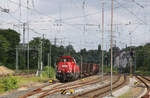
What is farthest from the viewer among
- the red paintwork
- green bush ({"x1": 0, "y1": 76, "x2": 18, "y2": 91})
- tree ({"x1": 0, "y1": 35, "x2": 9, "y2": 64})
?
tree ({"x1": 0, "y1": 35, "x2": 9, "y2": 64})

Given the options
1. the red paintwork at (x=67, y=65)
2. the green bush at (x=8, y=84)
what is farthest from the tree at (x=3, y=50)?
the green bush at (x=8, y=84)

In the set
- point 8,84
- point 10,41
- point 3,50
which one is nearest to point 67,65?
point 8,84

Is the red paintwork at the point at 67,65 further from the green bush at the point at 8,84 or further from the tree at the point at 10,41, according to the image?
the tree at the point at 10,41

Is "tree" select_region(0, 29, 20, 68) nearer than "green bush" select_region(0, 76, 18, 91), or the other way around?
"green bush" select_region(0, 76, 18, 91)

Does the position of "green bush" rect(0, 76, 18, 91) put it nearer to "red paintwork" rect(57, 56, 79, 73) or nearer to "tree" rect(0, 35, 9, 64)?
"red paintwork" rect(57, 56, 79, 73)

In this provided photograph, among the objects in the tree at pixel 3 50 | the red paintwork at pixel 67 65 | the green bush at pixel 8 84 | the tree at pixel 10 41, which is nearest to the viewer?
the green bush at pixel 8 84

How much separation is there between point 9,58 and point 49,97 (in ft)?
253

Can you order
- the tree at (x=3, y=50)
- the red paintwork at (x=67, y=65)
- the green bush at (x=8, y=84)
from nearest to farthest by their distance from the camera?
1. the green bush at (x=8, y=84)
2. the red paintwork at (x=67, y=65)
3. the tree at (x=3, y=50)

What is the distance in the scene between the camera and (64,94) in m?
19.7

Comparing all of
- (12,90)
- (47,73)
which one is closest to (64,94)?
(12,90)

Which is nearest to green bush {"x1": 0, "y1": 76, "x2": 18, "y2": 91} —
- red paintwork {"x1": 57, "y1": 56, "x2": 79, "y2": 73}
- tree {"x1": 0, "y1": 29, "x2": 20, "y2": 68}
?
red paintwork {"x1": 57, "y1": 56, "x2": 79, "y2": 73}

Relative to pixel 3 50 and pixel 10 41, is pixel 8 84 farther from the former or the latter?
pixel 10 41

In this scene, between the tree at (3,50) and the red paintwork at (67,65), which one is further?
the tree at (3,50)

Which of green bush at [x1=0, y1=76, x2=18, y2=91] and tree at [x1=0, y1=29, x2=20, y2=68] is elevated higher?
tree at [x1=0, y1=29, x2=20, y2=68]
